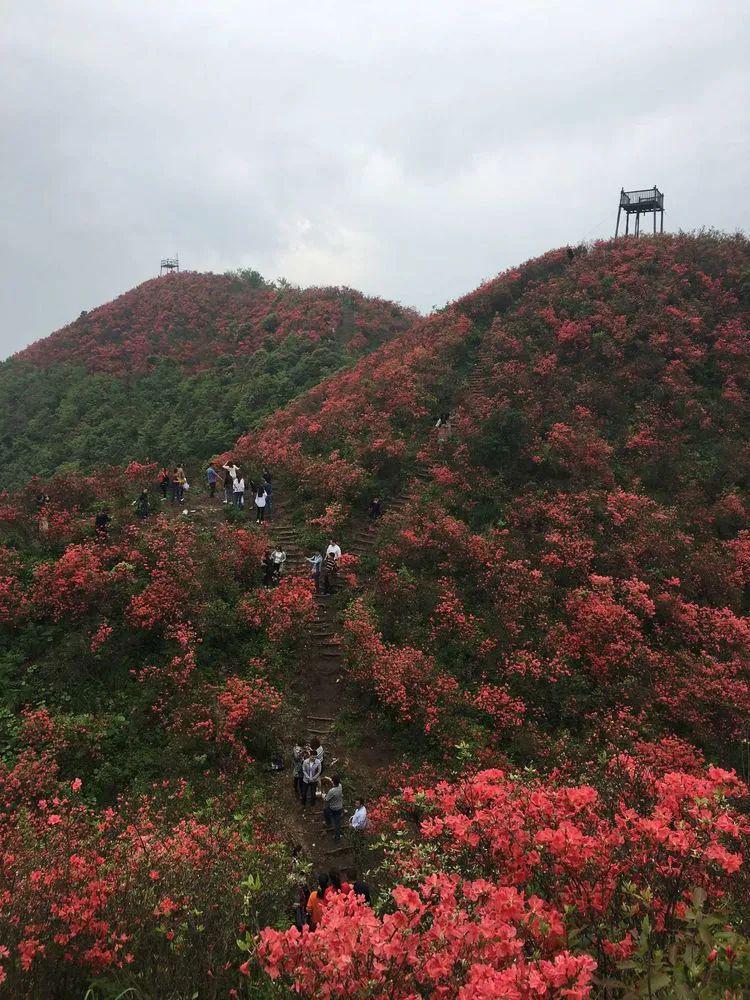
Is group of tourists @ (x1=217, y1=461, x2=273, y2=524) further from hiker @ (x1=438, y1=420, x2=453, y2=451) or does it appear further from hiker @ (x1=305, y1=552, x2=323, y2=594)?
hiker @ (x1=438, y1=420, x2=453, y2=451)

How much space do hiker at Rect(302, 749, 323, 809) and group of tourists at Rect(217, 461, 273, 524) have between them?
9359 millimetres

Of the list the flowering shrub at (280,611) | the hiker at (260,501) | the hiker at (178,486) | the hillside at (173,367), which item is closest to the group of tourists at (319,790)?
the flowering shrub at (280,611)

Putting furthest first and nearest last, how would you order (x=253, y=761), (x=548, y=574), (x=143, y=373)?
(x=143, y=373), (x=548, y=574), (x=253, y=761)

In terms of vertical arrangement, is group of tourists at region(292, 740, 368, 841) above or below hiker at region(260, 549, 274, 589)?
below

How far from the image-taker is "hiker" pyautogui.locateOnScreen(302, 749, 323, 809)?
969cm

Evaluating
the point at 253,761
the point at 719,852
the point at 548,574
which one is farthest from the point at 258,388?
the point at 719,852

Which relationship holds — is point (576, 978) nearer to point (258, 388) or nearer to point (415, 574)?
point (415, 574)

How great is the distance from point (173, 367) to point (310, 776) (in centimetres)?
3166

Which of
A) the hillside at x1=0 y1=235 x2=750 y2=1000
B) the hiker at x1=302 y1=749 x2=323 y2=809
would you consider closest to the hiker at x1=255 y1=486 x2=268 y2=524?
the hillside at x1=0 y1=235 x2=750 y2=1000

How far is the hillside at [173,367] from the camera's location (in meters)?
27.8

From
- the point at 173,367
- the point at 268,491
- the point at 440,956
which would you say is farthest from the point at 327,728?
the point at 173,367

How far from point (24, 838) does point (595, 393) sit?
21.9 metres

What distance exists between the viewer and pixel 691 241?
28203 millimetres

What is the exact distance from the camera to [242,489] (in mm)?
18469
